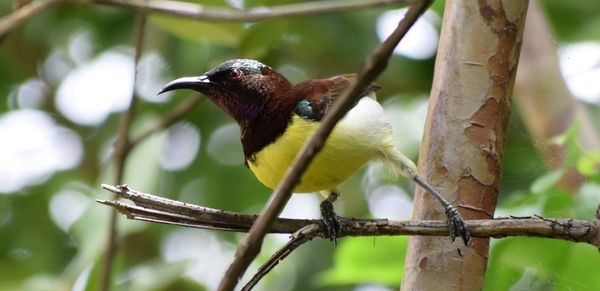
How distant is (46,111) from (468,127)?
2.71 m

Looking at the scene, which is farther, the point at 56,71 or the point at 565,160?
the point at 56,71

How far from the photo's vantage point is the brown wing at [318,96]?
1.98 m

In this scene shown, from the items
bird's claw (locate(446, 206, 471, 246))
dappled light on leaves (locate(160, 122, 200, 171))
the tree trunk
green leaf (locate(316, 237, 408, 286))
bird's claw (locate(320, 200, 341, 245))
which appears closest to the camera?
bird's claw (locate(446, 206, 471, 246))

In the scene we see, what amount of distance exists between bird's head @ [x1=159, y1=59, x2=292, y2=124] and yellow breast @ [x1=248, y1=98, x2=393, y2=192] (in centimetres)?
15

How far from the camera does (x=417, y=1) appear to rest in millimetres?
1089

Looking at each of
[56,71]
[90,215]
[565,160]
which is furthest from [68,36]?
[565,160]

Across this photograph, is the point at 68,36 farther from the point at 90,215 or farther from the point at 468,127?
the point at 468,127

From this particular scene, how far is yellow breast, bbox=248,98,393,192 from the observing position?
1.89m

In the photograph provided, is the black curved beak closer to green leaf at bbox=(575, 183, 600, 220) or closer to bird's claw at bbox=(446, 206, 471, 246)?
bird's claw at bbox=(446, 206, 471, 246)

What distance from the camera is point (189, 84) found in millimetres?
2070

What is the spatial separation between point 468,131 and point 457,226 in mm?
307

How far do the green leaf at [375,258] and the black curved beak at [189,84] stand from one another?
604 millimetres

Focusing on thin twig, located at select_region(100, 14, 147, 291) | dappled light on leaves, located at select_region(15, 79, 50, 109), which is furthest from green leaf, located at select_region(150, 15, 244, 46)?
dappled light on leaves, located at select_region(15, 79, 50, 109)

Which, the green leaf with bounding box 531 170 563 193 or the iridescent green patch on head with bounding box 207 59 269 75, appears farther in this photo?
the iridescent green patch on head with bounding box 207 59 269 75
